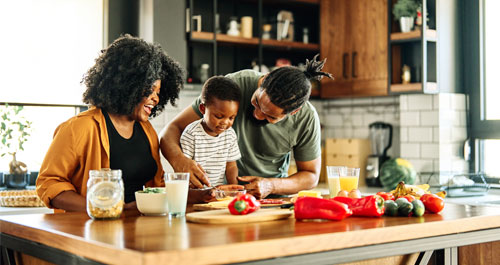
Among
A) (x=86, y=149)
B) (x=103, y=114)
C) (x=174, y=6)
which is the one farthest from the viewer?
(x=174, y=6)

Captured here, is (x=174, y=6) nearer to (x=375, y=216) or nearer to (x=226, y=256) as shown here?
(x=375, y=216)

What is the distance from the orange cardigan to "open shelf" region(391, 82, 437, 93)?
2.88 metres

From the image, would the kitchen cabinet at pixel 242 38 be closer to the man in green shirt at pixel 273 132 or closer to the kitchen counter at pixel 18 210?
the kitchen counter at pixel 18 210

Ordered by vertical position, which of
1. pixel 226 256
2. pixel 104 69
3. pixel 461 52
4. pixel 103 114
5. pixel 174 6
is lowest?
pixel 226 256

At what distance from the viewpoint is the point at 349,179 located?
2646 mm

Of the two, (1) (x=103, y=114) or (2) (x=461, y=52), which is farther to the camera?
(2) (x=461, y=52)

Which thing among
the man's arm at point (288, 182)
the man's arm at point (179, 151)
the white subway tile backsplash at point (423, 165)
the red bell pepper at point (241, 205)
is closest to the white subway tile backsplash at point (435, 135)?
the white subway tile backsplash at point (423, 165)

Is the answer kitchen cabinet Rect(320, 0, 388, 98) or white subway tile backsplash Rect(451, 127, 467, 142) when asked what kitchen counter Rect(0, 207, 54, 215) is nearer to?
kitchen cabinet Rect(320, 0, 388, 98)

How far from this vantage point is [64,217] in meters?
2.05

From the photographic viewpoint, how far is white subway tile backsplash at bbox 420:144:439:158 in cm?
477

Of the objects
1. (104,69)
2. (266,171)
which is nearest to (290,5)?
(266,171)

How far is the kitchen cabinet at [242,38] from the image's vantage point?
4.98 metres

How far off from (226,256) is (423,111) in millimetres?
3677

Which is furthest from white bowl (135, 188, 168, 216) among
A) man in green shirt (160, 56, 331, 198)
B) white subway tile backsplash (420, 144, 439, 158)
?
white subway tile backsplash (420, 144, 439, 158)
